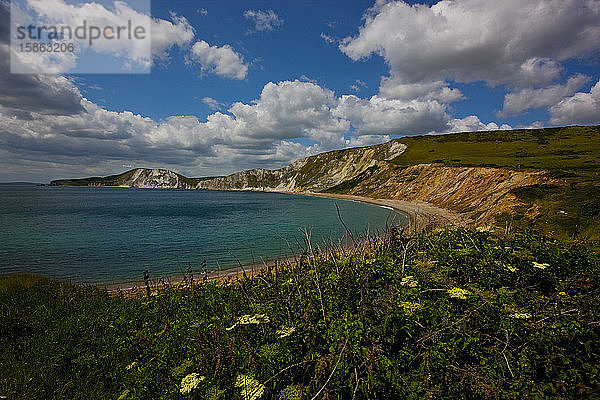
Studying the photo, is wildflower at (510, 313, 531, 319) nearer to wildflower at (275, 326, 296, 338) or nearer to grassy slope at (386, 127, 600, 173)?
wildflower at (275, 326, 296, 338)

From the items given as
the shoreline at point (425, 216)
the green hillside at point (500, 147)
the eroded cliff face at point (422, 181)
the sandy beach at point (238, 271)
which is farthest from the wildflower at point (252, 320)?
the green hillside at point (500, 147)

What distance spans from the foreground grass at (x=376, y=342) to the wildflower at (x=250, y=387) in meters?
0.02

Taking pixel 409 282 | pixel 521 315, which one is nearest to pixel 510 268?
pixel 521 315

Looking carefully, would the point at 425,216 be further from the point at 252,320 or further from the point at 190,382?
the point at 190,382

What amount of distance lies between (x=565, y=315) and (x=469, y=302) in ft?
3.59

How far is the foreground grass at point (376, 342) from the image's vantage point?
341cm

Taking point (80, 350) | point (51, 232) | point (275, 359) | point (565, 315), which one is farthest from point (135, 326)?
point (51, 232)

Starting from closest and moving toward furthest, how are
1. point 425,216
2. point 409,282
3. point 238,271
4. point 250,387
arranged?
point 250,387, point 409,282, point 425,216, point 238,271

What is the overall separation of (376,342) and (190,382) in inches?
102

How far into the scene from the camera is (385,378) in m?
3.42

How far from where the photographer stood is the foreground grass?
3.41m

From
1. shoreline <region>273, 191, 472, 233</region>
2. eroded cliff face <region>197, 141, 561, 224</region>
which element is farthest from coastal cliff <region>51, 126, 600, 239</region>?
shoreline <region>273, 191, 472, 233</region>

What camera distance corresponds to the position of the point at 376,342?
380cm

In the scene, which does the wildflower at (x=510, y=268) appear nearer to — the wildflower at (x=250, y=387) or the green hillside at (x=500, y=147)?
the wildflower at (x=250, y=387)
